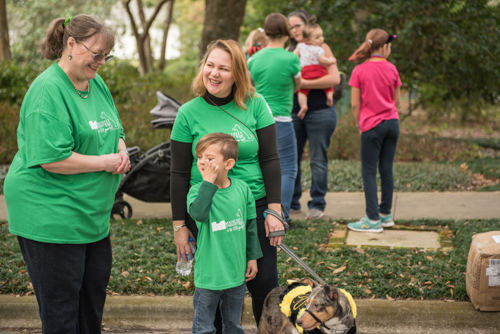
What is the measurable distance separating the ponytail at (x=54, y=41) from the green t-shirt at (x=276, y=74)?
265 centimetres

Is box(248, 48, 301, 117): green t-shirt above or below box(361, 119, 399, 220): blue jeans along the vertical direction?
above

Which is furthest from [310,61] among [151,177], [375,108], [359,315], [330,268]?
[359,315]

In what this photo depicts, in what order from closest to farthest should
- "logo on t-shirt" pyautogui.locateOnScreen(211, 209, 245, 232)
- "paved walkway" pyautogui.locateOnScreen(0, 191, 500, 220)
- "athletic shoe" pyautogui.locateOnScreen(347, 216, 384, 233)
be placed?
"logo on t-shirt" pyautogui.locateOnScreen(211, 209, 245, 232), "athletic shoe" pyautogui.locateOnScreen(347, 216, 384, 233), "paved walkway" pyautogui.locateOnScreen(0, 191, 500, 220)

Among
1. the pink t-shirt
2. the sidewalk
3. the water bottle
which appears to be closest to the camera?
the water bottle

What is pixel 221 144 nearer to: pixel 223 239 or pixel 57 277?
pixel 223 239

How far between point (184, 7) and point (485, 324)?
35.1 m

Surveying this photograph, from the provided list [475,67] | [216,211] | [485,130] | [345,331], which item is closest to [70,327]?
[216,211]

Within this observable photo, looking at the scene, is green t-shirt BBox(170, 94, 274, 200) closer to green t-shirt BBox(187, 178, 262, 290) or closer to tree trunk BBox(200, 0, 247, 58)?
green t-shirt BBox(187, 178, 262, 290)

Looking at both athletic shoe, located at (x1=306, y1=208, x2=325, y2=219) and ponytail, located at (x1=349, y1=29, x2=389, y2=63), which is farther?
athletic shoe, located at (x1=306, y1=208, x2=325, y2=219)

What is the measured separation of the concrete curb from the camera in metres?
3.69

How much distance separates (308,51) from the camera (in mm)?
5715

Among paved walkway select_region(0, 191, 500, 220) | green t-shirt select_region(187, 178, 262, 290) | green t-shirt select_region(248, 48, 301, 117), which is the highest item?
green t-shirt select_region(248, 48, 301, 117)

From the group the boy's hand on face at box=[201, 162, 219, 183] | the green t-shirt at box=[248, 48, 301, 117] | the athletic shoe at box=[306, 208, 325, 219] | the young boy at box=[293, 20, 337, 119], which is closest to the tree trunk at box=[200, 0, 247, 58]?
the young boy at box=[293, 20, 337, 119]

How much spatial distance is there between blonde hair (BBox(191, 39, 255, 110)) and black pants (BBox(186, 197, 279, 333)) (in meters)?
0.61
